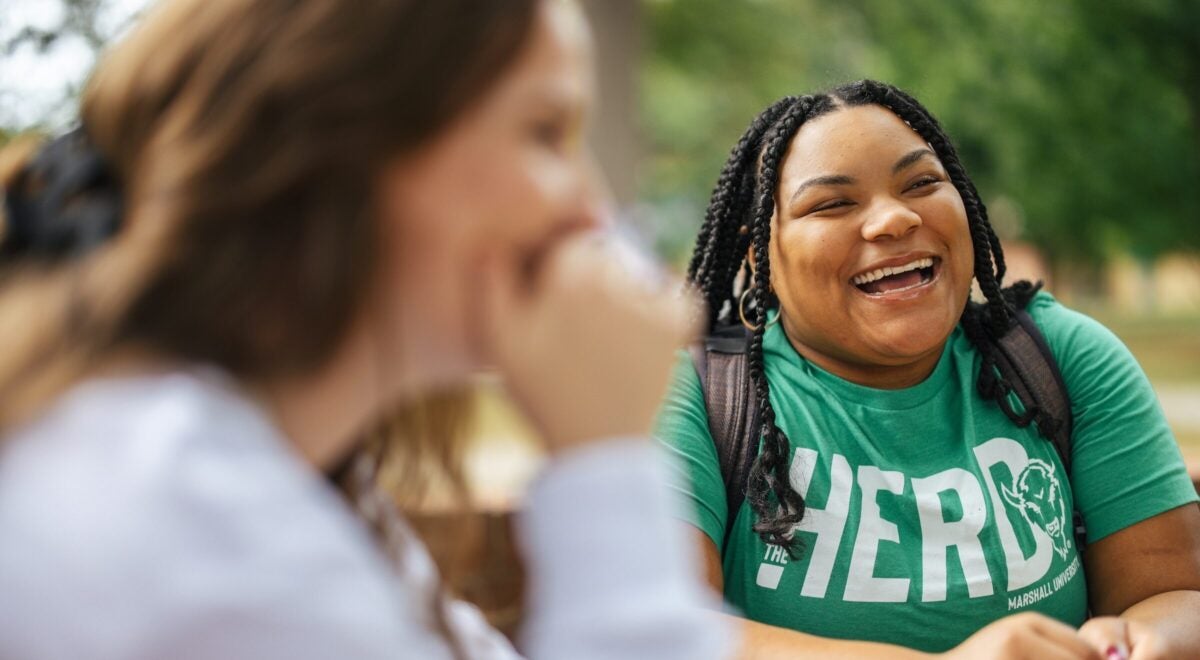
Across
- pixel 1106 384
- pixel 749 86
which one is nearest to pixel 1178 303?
pixel 749 86

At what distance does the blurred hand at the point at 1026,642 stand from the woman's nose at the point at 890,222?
646 millimetres

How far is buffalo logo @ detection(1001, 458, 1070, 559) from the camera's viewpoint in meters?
1.74

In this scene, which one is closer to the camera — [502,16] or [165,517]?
[165,517]

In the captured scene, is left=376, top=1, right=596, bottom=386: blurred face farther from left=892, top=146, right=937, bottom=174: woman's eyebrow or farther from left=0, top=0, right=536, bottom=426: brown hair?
left=892, top=146, right=937, bottom=174: woman's eyebrow

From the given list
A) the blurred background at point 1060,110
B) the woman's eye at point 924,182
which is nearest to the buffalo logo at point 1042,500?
the woman's eye at point 924,182

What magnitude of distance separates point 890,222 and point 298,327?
3.98 feet

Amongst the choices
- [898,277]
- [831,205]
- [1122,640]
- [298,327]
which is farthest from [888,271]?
[298,327]

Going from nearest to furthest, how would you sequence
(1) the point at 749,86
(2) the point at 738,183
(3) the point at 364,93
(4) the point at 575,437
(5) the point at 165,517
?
(5) the point at 165,517
(3) the point at 364,93
(4) the point at 575,437
(2) the point at 738,183
(1) the point at 749,86

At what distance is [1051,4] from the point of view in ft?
24.8

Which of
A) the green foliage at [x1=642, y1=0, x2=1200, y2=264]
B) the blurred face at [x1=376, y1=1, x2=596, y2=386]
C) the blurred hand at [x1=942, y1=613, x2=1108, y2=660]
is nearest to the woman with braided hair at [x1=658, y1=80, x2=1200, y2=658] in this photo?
the blurred hand at [x1=942, y1=613, x2=1108, y2=660]

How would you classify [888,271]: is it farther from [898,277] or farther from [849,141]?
[849,141]

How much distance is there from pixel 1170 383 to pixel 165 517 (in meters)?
10.7

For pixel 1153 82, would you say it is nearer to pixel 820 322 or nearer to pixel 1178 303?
pixel 820 322

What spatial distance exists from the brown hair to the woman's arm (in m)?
1.40
